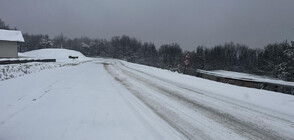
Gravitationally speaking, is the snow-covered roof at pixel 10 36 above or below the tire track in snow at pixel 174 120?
above

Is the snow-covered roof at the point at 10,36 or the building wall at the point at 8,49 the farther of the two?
the snow-covered roof at the point at 10,36

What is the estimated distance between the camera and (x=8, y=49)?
3281 centimetres

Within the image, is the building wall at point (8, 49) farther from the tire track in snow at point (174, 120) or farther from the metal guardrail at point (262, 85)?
the metal guardrail at point (262, 85)

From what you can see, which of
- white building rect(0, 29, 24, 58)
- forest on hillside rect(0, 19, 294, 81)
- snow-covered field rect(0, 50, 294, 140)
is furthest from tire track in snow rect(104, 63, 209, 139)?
forest on hillside rect(0, 19, 294, 81)

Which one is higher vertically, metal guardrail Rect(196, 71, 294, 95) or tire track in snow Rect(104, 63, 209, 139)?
metal guardrail Rect(196, 71, 294, 95)

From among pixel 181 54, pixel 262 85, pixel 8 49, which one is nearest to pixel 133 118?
pixel 262 85

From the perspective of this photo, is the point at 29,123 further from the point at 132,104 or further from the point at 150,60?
the point at 150,60

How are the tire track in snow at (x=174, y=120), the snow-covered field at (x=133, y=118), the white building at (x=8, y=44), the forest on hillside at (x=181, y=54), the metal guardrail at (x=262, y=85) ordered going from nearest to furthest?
the snow-covered field at (x=133, y=118), the tire track in snow at (x=174, y=120), the metal guardrail at (x=262, y=85), the white building at (x=8, y=44), the forest on hillside at (x=181, y=54)

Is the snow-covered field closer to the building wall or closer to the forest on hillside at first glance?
the building wall

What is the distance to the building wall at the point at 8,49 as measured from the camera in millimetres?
32109

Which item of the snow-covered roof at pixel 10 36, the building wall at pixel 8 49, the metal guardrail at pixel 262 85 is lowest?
the metal guardrail at pixel 262 85

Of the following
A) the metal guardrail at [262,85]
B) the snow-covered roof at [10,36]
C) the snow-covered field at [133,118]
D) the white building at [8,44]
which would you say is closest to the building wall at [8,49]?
the white building at [8,44]

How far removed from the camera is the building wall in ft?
105

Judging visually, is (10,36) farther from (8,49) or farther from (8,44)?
(8,49)
